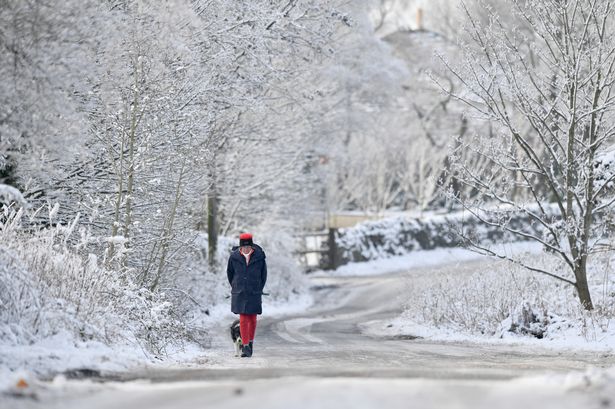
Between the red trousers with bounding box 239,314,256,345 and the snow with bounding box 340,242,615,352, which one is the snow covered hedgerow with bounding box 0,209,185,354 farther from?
the snow with bounding box 340,242,615,352

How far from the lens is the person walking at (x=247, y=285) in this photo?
12.0 meters

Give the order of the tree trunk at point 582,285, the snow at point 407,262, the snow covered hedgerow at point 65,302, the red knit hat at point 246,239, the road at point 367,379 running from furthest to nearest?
1. the snow at point 407,262
2. the tree trunk at point 582,285
3. the red knit hat at point 246,239
4. the snow covered hedgerow at point 65,302
5. the road at point 367,379

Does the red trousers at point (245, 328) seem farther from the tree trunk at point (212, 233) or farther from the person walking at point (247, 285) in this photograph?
the tree trunk at point (212, 233)

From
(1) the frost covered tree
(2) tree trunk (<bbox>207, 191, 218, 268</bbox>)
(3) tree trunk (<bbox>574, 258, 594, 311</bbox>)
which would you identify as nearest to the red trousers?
(1) the frost covered tree

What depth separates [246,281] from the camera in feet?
39.9

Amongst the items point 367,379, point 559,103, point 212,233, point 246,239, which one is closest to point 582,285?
point 559,103

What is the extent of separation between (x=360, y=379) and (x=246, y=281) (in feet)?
17.5

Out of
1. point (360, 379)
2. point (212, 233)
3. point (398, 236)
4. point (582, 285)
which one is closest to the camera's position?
point (360, 379)

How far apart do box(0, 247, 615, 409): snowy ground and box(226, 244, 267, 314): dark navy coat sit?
67 cm

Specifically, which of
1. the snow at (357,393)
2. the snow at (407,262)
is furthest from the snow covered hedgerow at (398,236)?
the snow at (357,393)

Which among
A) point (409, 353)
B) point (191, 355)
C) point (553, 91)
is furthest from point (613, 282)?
point (191, 355)

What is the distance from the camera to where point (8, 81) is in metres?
8.68

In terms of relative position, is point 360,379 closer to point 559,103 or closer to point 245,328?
point 245,328

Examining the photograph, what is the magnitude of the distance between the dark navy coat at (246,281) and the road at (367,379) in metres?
0.67
